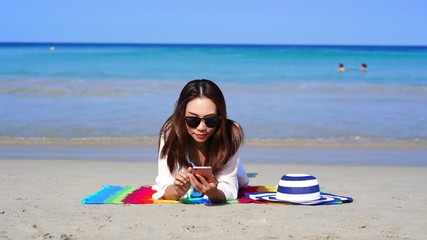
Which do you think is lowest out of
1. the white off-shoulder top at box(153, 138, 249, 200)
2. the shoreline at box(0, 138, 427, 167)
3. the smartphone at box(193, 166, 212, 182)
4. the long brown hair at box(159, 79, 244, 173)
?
the shoreline at box(0, 138, 427, 167)

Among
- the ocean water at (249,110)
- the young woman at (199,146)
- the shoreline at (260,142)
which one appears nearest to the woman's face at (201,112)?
the young woman at (199,146)

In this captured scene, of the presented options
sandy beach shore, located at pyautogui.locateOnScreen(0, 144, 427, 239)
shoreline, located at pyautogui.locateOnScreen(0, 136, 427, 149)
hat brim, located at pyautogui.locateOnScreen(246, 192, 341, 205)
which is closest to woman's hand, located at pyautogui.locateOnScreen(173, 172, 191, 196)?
sandy beach shore, located at pyautogui.locateOnScreen(0, 144, 427, 239)

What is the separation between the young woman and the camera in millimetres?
4602

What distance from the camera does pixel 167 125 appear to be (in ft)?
15.9

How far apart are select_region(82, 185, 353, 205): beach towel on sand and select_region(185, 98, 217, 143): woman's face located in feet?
1.86

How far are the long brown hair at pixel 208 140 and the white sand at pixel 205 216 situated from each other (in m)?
0.34

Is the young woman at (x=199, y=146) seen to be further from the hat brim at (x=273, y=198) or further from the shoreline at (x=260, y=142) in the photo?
the shoreline at (x=260, y=142)

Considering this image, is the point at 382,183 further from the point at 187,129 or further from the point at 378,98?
the point at 378,98

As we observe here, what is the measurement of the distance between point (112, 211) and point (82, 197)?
71 centimetres

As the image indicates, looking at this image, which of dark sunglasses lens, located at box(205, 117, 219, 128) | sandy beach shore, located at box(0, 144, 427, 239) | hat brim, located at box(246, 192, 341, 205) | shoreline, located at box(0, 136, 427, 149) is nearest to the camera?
sandy beach shore, located at box(0, 144, 427, 239)

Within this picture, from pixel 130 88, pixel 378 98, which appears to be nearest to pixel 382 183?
A: pixel 378 98

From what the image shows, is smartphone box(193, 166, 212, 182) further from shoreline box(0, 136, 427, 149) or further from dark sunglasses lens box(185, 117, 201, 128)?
shoreline box(0, 136, 427, 149)

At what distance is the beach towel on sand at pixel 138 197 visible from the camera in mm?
4914

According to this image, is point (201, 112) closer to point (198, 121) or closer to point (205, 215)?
point (198, 121)
